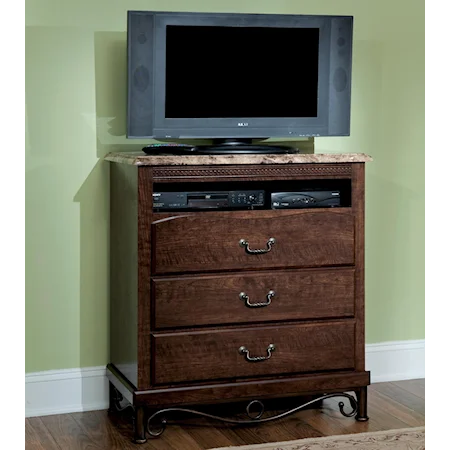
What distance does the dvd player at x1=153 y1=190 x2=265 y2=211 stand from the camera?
258 cm

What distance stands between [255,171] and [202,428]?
37.5 inches

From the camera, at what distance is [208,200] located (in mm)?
2627

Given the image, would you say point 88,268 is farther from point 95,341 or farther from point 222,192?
point 222,192

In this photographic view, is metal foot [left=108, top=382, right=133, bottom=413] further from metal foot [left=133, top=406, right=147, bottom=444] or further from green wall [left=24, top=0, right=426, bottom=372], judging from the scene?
metal foot [left=133, top=406, right=147, bottom=444]

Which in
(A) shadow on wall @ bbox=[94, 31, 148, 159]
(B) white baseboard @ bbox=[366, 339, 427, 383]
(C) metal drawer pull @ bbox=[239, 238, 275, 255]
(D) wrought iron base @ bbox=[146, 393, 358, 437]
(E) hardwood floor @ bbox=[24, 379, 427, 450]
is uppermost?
(A) shadow on wall @ bbox=[94, 31, 148, 159]

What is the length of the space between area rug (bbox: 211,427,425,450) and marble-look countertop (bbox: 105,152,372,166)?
960mm

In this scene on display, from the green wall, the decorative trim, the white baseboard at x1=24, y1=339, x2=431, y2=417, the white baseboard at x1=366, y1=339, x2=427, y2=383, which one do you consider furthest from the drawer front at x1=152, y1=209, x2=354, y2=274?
the white baseboard at x1=366, y1=339, x2=427, y2=383

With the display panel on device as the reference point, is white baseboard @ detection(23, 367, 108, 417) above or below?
below

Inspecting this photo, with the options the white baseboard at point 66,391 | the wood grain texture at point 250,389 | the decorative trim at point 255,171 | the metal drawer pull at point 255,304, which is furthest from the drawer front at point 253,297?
the white baseboard at point 66,391

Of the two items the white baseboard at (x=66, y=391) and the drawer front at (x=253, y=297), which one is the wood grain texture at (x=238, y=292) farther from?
the white baseboard at (x=66, y=391)

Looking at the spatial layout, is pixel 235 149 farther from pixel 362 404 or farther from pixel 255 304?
pixel 362 404

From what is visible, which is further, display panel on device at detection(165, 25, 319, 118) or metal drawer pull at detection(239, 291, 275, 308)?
display panel on device at detection(165, 25, 319, 118)
